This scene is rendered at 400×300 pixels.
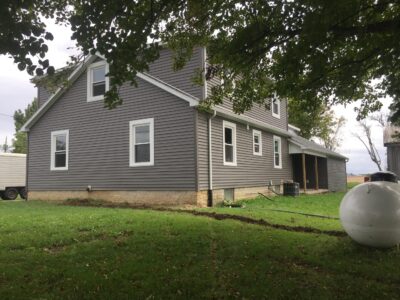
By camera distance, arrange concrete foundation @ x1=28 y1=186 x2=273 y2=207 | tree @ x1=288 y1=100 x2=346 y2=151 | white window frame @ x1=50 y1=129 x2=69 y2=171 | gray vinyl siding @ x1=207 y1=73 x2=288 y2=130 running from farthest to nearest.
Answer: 1. tree @ x1=288 y1=100 x2=346 y2=151
2. white window frame @ x1=50 y1=129 x2=69 y2=171
3. gray vinyl siding @ x1=207 y1=73 x2=288 y2=130
4. concrete foundation @ x1=28 y1=186 x2=273 y2=207

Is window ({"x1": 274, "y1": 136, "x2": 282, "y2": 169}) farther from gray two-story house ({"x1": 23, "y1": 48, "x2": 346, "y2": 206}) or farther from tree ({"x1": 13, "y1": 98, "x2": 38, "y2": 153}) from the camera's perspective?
tree ({"x1": 13, "y1": 98, "x2": 38, "y2": 153})

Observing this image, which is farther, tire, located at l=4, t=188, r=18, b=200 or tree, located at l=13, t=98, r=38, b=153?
tree, located at l=13, t=98, r=38, b=153

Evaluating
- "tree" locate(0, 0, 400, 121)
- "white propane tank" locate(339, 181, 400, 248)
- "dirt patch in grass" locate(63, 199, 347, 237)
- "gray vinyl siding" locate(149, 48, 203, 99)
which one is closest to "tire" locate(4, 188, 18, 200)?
"dirt patch in grass" locate(63, 199, 347, 237)

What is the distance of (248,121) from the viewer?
58.8 feet

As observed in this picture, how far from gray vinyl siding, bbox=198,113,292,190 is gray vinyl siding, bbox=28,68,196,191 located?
0.57 metres

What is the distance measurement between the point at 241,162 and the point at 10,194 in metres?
17.4

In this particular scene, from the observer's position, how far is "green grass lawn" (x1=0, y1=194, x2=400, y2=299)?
204 inches

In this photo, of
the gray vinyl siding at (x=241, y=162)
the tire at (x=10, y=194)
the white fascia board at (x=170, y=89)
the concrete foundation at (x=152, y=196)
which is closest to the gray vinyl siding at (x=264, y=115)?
the gray vinyl siding at (x=241, y=162)

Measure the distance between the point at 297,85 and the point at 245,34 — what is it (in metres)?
2.03

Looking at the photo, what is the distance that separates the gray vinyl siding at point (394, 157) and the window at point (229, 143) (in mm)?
10847

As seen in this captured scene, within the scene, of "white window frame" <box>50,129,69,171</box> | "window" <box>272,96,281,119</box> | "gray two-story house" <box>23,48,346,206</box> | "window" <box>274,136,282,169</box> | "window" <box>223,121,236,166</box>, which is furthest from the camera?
"window" <box>272,96,281,119</box>

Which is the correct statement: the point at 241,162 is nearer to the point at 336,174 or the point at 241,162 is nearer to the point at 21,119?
the point at 336,174

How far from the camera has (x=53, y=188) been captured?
60.4 feet

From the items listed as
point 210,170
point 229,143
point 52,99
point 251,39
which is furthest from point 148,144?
point 251,39
